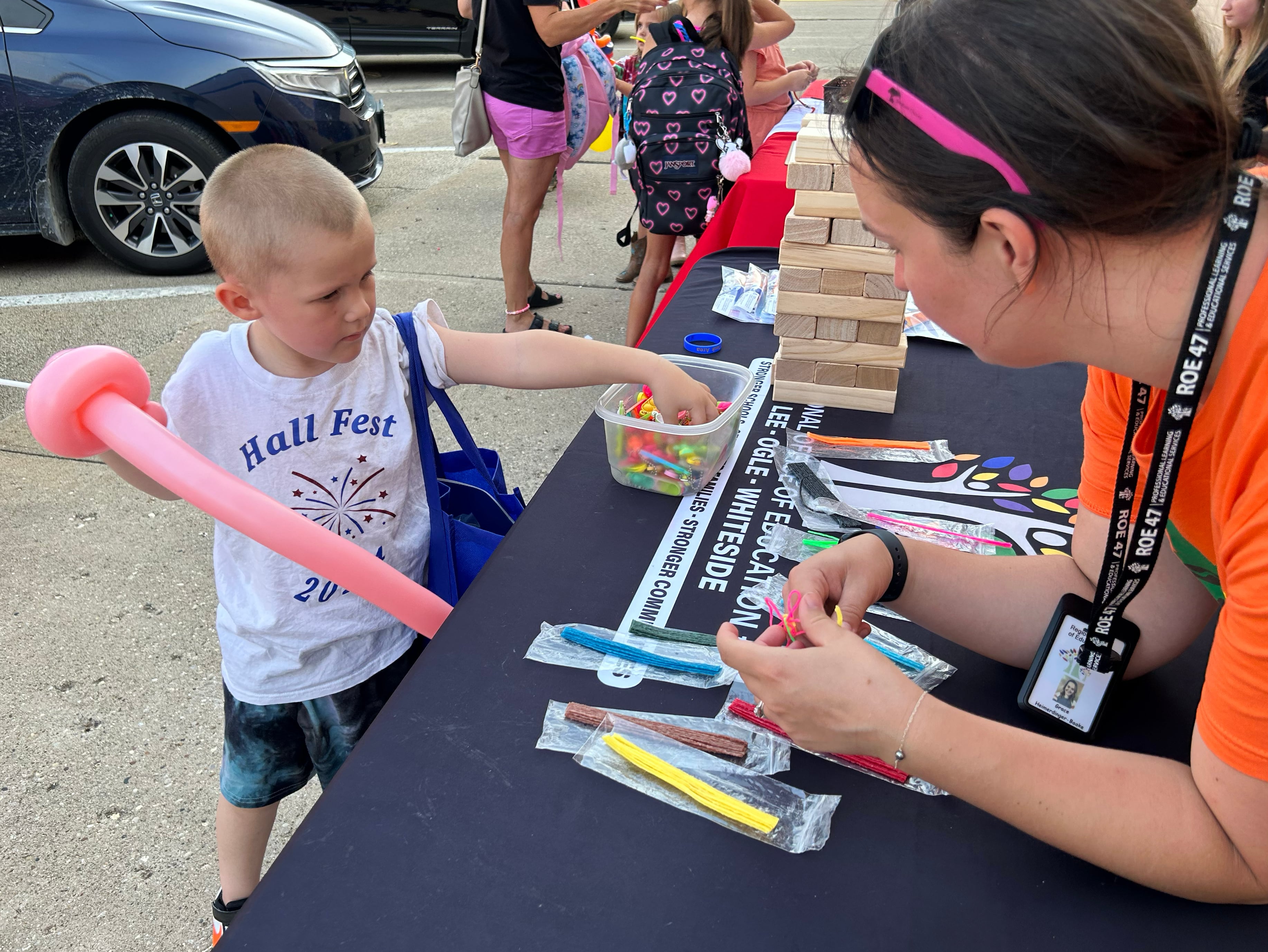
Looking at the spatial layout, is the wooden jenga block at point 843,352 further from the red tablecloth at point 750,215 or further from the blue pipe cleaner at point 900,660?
the red tablecloth at point 750,215

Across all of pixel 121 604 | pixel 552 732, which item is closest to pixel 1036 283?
pixel 552 732

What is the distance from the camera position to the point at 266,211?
1265 millimetres

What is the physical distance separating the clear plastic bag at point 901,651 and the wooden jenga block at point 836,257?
2.38 feet

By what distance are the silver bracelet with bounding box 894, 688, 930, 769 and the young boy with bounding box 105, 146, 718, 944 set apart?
73cm

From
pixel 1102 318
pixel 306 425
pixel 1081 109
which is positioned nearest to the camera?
pixel 1081 109

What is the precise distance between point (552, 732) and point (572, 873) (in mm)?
188

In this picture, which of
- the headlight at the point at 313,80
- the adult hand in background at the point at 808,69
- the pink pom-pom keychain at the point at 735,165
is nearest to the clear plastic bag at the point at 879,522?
the pink pom-pom keychain at the point at 735,165

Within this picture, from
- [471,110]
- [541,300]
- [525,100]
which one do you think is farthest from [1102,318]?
[541,300]

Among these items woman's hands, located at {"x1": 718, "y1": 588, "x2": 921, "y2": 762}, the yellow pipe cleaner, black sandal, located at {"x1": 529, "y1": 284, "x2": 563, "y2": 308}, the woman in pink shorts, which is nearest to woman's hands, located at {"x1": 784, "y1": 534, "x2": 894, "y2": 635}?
woman's hands, located at {"x1": 718, "y1": 588, "x2": 921, "y2": 762}

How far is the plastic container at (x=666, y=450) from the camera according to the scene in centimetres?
148

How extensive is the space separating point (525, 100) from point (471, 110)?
256 millimetres

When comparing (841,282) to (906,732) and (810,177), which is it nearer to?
(810,177)

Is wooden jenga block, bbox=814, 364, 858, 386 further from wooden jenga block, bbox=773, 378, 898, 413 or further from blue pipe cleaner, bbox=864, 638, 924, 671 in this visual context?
blue pipe cleaner, bbox=864, 638, 924, 671

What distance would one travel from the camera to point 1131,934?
85 centimetres
